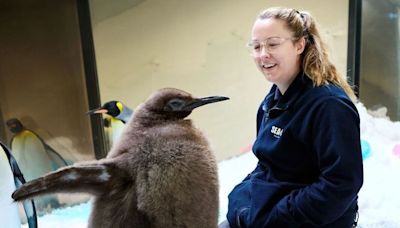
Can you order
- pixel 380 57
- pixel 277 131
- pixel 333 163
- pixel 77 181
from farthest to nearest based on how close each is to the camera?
1. pixel 380 57
2. pixel 277 131
3. pixel 333 163
4. pixel 77 181

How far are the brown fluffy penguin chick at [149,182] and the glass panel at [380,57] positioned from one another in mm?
2182

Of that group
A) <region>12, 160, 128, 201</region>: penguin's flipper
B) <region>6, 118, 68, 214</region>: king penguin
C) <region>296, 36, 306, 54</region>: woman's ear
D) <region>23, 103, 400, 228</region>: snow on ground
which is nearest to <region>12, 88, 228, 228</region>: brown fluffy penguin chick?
<region>12, 160, 128, 201</region>: penguin's flipper

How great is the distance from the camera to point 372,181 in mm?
1786

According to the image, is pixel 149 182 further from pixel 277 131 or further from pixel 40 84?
pixel 40 84

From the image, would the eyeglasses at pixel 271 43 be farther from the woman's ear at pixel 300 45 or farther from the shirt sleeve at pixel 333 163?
the shirt sleeve at pixel 333 163

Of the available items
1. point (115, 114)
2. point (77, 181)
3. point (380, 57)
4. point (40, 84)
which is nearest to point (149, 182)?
point (77, 181)

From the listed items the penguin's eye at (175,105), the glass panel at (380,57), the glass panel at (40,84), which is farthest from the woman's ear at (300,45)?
the glass panel at (380,57)

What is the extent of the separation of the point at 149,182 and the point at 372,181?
4.67 ft

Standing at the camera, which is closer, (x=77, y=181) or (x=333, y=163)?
(x=77, y=181)

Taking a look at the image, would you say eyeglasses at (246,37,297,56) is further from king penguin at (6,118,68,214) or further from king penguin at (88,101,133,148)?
king penguin at (6,118,68,214)

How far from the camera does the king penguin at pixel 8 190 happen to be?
912 millimetres

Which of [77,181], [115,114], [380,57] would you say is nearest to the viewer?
[77,181]

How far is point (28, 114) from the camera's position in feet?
5.92

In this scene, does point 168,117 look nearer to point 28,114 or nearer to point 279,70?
point 279,70
